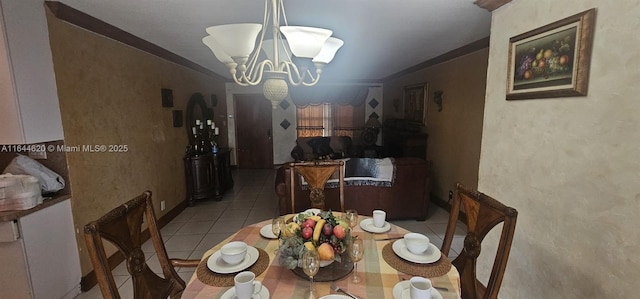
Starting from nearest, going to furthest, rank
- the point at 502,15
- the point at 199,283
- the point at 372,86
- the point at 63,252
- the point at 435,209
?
the point at 199,283, the point at 502,15, the point at 63,252, the point at 435,209, the point at 372,86

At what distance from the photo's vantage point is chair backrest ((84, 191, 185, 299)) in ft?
3.54

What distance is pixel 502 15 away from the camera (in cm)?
192

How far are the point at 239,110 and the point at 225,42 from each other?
564 centimetres

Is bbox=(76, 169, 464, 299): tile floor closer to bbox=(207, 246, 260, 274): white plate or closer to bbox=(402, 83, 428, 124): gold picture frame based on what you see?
bbox=(207, 246, 260, 274): white plate

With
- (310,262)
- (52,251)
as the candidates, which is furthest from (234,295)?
(52,251)

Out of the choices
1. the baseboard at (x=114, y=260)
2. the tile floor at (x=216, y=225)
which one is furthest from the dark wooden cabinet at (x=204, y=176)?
the baseboard at (x=114, y=260)

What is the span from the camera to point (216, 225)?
3.58 m

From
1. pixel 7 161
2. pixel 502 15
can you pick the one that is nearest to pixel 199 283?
pixel 7 161

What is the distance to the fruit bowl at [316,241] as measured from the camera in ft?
3.81

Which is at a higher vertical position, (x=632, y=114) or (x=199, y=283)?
(x=632, y=114)

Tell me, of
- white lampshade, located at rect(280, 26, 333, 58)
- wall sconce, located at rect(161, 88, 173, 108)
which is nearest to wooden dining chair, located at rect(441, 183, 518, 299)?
white lampshade, located at rect(280, 26, 333, 58)

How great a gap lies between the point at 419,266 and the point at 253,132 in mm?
6031

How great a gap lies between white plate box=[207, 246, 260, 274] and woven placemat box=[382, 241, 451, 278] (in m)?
0.63

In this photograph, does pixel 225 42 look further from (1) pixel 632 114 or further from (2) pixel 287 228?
(1) pixel 632 114
